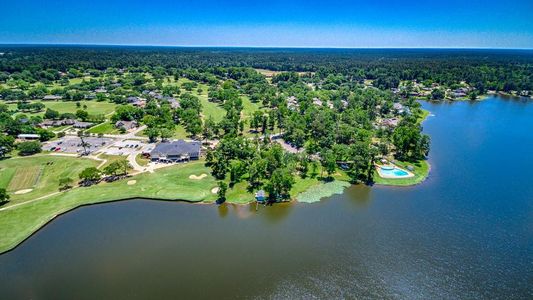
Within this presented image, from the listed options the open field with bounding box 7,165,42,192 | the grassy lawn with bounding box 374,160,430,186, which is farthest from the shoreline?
the open field with bounding box 7,165,42,192

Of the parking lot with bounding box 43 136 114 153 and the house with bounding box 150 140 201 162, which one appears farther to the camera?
the parking lot with bounding box 43 136 114 153

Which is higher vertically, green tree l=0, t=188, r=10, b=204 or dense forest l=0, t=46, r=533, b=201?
dense forest l=0, t=46, r=533, b=201

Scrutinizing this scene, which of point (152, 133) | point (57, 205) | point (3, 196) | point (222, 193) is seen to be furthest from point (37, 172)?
point (222, 193)

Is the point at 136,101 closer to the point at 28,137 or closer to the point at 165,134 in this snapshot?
the point at 28,137

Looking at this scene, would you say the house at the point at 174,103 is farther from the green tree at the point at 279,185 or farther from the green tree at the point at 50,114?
the green tree at the point at 279,185

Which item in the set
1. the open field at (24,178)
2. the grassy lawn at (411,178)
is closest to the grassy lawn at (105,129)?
the open field at (24,178)

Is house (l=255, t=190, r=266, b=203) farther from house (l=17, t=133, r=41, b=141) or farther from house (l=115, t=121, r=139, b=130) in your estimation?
house (l=17, t=133, r=41, b=141)

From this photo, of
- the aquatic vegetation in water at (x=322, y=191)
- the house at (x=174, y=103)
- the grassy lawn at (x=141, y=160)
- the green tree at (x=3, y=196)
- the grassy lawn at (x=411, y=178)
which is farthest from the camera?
the house at (x=174, y=103)
